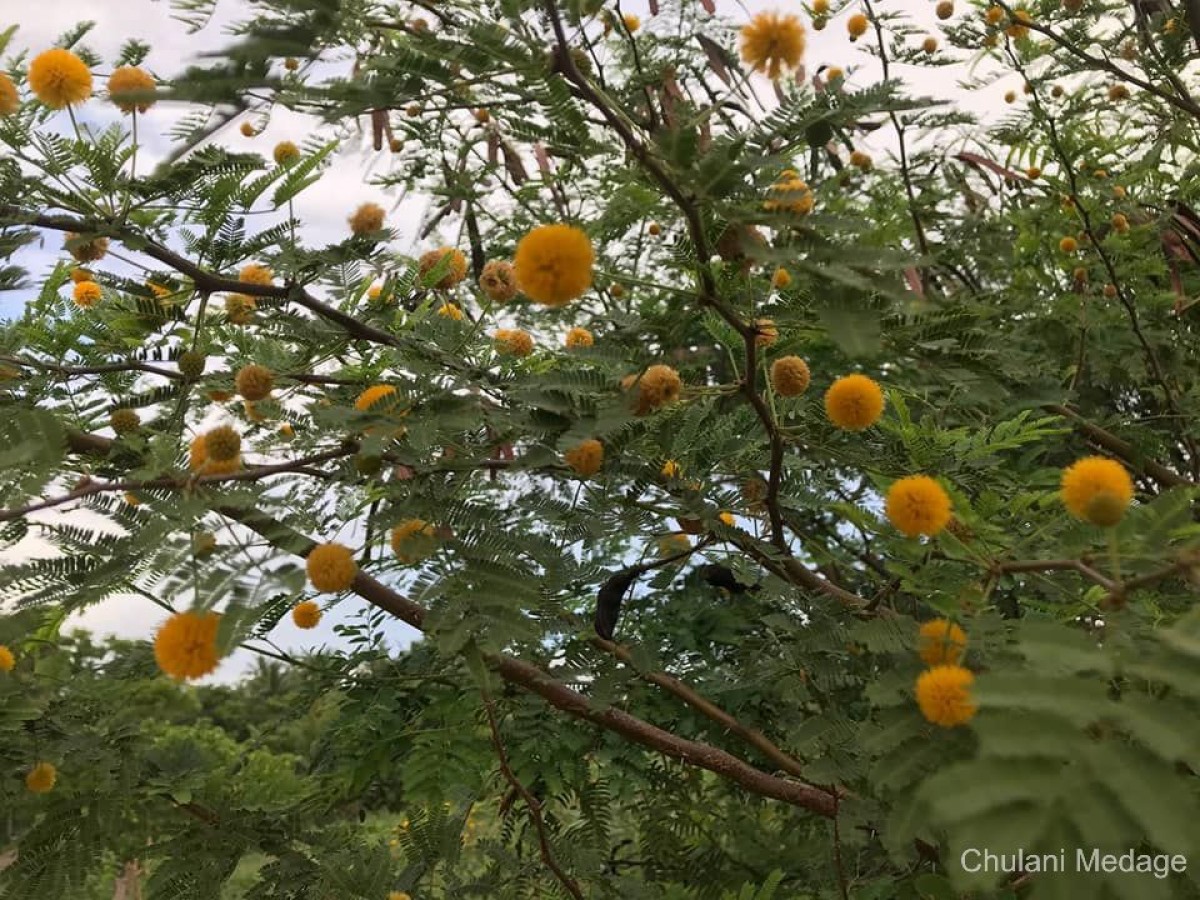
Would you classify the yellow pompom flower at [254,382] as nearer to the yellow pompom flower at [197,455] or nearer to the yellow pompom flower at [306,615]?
the yellow pompom flower at [197,455]

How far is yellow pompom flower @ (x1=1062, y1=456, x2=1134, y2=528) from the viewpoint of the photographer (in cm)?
99

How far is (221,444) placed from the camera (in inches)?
50.5

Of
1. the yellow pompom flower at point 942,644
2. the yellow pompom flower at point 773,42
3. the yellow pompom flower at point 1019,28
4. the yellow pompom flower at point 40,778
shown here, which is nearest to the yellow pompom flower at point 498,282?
the yellow pompom flower at point 773,42

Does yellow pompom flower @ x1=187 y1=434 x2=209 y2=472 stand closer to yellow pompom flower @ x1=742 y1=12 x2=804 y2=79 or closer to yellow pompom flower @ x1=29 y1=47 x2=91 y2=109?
yellow pompom flower @ x1=29 y1=47 x2=91 y2=109

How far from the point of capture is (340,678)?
2119 millimetres

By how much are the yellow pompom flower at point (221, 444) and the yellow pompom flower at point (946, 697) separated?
3.11 feet

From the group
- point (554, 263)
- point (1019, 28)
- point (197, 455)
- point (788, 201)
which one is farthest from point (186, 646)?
point (1019, 28)

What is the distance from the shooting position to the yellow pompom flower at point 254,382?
140 cm

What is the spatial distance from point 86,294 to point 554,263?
1.46 metres

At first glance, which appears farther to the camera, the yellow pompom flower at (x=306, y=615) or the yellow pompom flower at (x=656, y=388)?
the yellow pompom flower at (x=306, y=615)

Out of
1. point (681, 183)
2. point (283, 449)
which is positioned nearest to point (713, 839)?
point (283, 449)

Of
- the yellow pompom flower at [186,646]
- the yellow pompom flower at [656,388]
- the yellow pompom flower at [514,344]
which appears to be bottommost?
the yellow pompom flower at [186,646]

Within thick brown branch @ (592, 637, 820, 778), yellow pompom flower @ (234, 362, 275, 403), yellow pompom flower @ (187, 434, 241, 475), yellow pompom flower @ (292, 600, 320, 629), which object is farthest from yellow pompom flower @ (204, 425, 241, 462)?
thick brown branch @ (592, 637, 820, 778)

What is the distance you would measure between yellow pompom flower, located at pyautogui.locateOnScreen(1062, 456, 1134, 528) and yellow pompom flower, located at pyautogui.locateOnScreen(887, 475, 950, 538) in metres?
0.14
